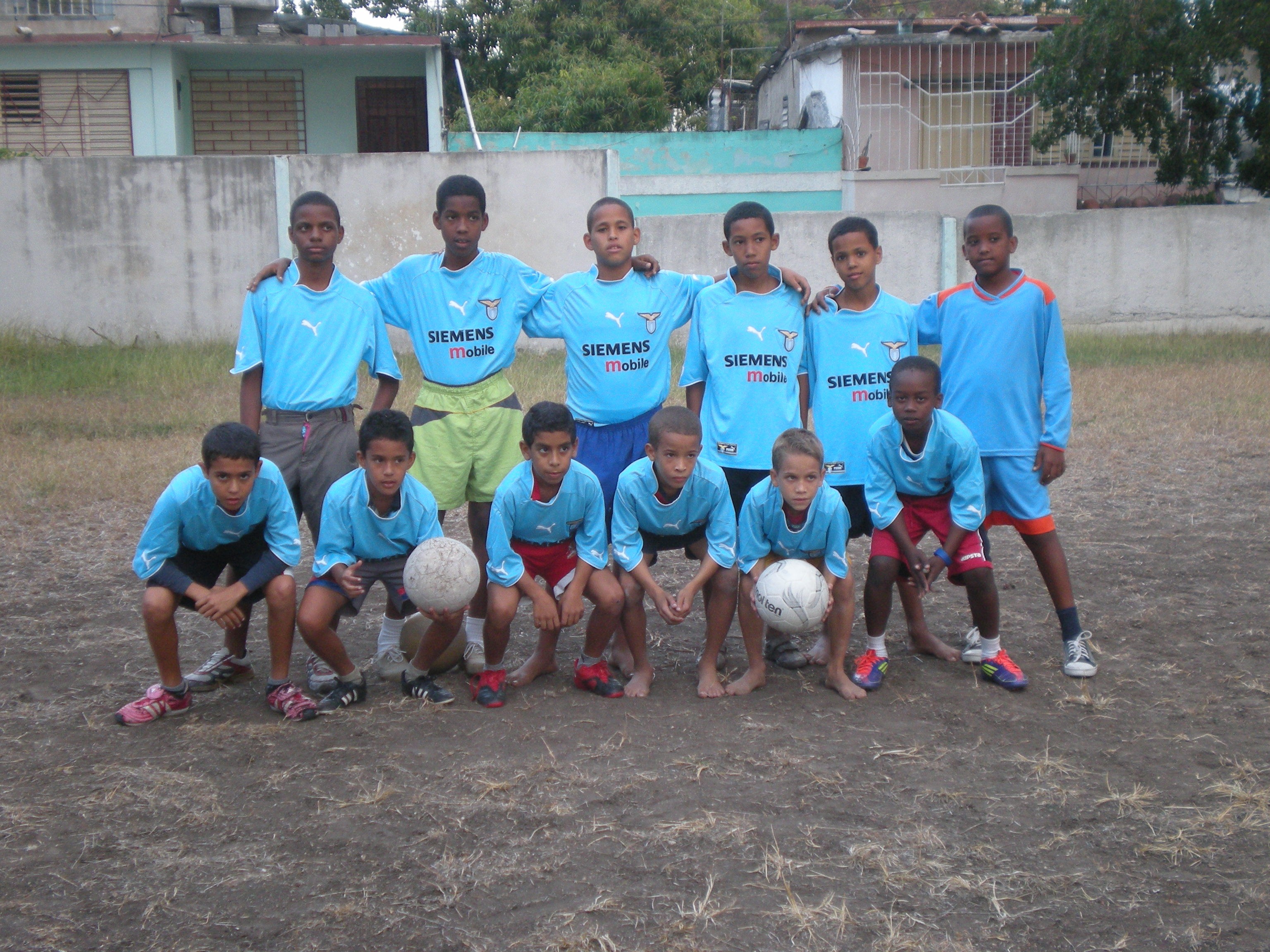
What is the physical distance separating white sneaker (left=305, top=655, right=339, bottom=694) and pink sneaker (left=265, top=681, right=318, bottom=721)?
119 mm

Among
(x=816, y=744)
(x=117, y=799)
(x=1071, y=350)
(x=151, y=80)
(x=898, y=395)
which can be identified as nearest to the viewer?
A: (x=117, y=799)

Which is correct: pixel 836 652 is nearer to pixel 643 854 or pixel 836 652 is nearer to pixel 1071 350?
pixel 643 854

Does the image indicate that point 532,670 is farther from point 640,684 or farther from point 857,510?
point 857,510

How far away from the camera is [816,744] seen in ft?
12.9

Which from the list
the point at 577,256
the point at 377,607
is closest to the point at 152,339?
the point at 577,256

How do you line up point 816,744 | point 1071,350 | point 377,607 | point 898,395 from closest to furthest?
point 816,744 < point 898,395 < point 377,607 < point 1071,350

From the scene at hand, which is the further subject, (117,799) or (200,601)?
(200,601)

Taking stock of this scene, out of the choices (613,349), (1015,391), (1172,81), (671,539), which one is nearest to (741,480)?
(671,539)

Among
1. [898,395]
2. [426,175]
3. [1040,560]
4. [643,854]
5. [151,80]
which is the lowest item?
[643,854]

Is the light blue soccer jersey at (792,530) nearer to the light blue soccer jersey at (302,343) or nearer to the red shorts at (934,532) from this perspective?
the red shorts at (934,532)

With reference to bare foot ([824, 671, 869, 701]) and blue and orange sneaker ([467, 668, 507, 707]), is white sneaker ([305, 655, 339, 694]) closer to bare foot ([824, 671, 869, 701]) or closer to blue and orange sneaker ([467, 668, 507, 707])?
blue and orange sneaker ([467, 668, 507, 707])

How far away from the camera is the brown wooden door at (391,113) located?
20406 millimetres

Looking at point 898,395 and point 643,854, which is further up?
point 898,395

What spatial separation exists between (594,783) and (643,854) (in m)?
0.49
